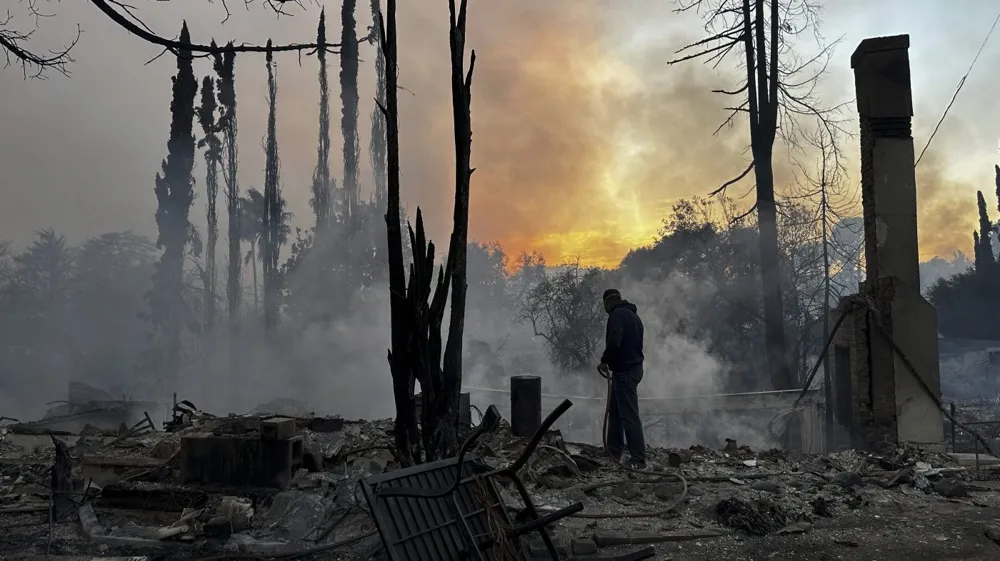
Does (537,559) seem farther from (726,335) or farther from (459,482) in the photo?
(726,335)

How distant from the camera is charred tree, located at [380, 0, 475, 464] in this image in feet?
13.8

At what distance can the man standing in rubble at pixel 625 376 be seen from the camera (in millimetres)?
6605

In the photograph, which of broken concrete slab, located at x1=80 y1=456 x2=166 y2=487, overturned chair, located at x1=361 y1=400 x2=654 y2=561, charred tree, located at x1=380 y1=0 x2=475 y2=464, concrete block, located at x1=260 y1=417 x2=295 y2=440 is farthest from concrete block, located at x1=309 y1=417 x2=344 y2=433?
overturned chair, located at x1=361 y1=400 x2=654 y2=561

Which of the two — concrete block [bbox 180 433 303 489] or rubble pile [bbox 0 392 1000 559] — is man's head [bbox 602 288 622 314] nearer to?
rubble pile [bbox 0 392 1000 559]

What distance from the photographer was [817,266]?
977 inches

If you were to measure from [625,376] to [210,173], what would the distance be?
37086 millimetres

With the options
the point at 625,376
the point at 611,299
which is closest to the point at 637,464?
the point at 625,376

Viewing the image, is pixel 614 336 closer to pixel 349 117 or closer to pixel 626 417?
pixel 626 417

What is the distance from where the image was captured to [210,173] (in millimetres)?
37031

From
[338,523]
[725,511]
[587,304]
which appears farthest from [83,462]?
[587,304]

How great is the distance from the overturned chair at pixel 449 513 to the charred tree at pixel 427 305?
117cm

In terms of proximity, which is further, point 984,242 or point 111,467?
point 984,242

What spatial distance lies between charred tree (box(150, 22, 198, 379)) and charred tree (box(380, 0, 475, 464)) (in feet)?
101

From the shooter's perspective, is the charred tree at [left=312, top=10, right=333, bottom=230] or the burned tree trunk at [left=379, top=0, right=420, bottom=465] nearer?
the burned tree trunk at [left=379, top=0, right=420, bottom=465]
